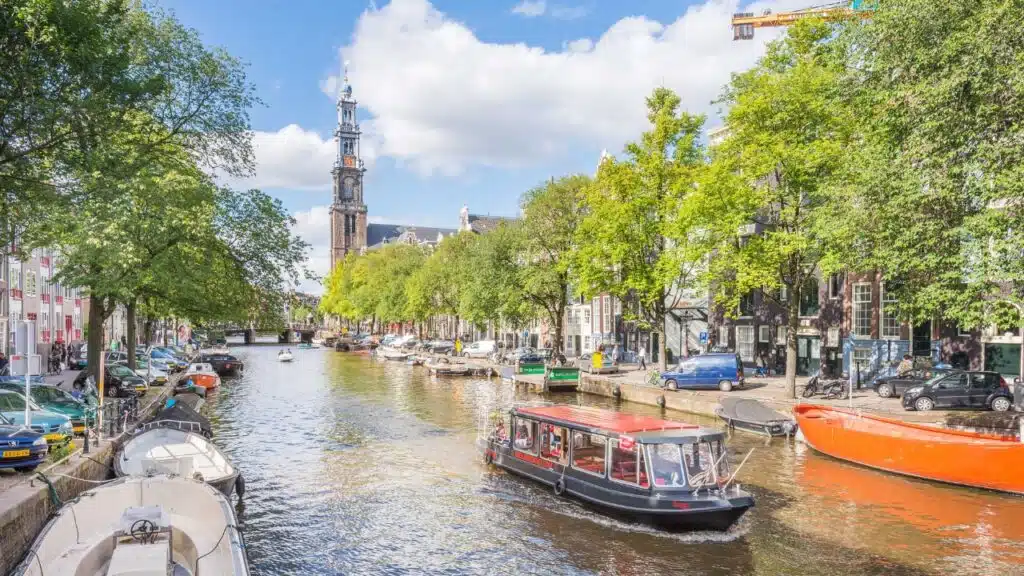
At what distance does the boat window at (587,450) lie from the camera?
21.2 metres

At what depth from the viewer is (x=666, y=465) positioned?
18.5 m

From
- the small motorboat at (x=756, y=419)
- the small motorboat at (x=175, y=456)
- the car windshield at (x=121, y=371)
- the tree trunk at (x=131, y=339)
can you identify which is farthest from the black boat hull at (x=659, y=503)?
the tree trunk at (x=131, y=339)

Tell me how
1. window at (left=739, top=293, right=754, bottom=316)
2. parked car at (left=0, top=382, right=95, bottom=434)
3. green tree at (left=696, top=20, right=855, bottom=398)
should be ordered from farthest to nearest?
1. window at (left=739, top=293, right=754, bottom=316)
2. green tree at (left=696, top=20, right=855, bottom=398)
3. parked car at (left=0, top=382, right=95, bottom=434)

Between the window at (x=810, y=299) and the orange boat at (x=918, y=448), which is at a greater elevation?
the window at (x=810, y=299)

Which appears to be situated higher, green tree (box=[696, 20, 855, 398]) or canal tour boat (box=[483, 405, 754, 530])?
green tree (box=[696, 20, 855, 398])

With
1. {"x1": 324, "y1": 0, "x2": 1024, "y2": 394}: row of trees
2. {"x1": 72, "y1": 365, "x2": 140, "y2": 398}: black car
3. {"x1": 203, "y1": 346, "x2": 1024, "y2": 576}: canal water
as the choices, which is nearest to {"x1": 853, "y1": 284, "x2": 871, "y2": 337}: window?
{"x1": 324, "y1": 0, "x2": 1024, "y2": 394}: row of trees

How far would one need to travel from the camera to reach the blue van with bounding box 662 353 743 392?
41500mm

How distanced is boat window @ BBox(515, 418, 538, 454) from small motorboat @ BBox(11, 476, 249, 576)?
11.2 metres

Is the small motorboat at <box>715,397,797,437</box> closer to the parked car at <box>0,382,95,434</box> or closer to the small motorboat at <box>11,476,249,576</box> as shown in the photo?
the small motorboat at <box>11,476,249,576</box>

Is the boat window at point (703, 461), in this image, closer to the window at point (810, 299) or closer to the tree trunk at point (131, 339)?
the window at point (810, 299)

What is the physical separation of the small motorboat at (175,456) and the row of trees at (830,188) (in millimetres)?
21737

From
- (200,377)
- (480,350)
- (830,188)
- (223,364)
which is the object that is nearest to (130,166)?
(830,188)

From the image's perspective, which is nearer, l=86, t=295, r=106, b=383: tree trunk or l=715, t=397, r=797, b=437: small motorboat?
l=715, t=397, r=797, b=437: small motorboat

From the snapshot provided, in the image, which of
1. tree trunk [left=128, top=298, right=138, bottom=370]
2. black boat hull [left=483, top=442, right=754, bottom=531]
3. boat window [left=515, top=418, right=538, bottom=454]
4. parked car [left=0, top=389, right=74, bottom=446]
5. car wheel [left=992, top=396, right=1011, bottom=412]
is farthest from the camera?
tree trunk [left=128, top=298, right=138, bottom=370]
